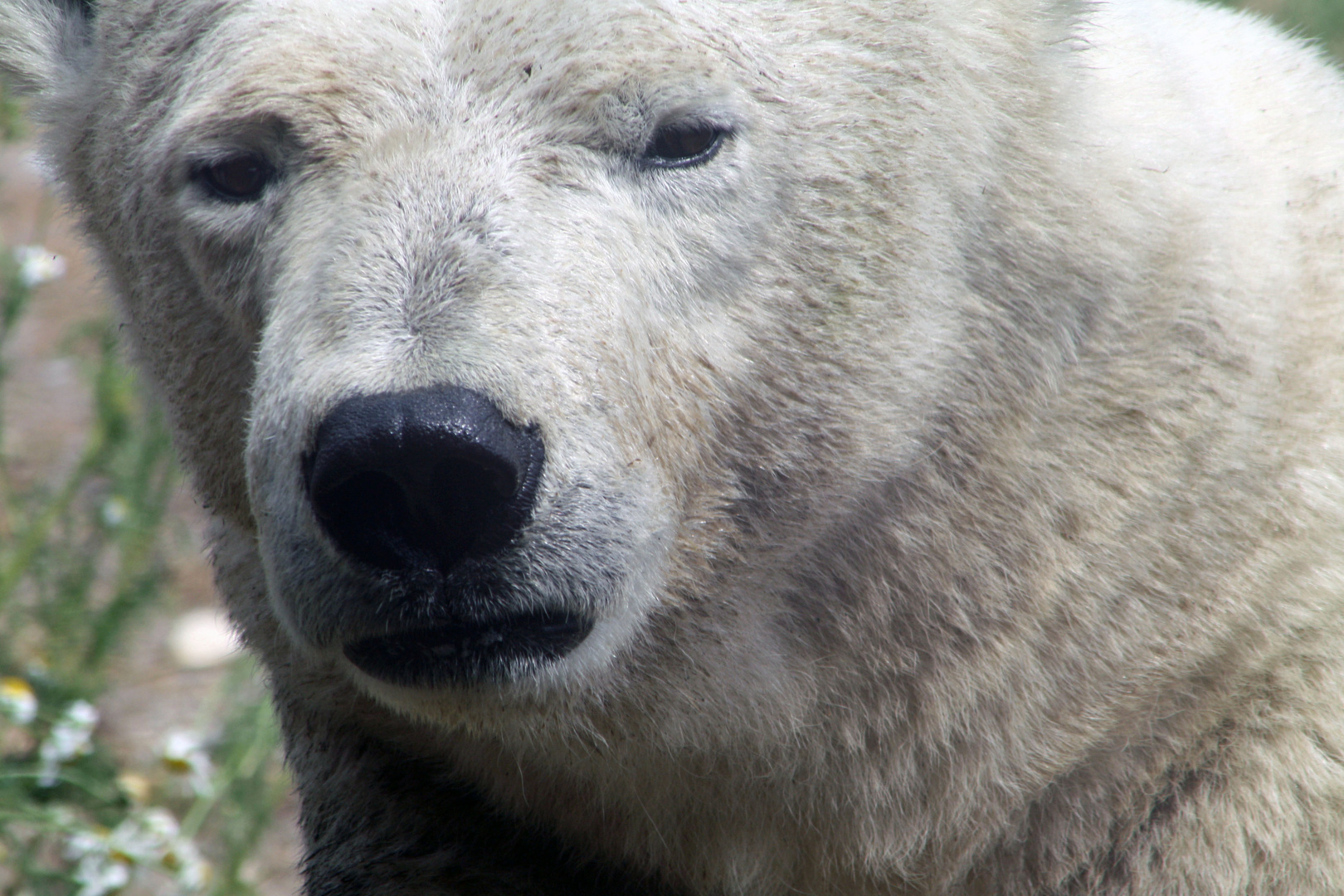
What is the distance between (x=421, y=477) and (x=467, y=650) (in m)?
0.33

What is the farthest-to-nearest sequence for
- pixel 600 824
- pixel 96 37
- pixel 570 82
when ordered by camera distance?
pixel 96 37
pixel 600 824
pixel 570 82

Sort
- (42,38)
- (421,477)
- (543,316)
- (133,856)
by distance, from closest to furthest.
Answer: (421,477) < (543,316) < (42,38) < (133,856)

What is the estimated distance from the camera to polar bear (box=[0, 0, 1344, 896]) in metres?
2.05

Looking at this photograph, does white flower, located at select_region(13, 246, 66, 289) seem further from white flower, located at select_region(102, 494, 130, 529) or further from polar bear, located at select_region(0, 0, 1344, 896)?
polar bear, located at select_region(0, 0, 1344, 896)

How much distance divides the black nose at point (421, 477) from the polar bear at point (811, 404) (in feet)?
0.15

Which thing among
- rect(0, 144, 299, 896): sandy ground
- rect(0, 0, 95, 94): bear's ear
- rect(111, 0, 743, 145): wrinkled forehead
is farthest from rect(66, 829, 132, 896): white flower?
rect(111, 0, 743, 145): wrinkled forehead

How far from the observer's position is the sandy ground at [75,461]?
517cm

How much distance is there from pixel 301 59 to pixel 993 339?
1214 mm

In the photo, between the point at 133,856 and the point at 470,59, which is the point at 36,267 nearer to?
the point at 133,856

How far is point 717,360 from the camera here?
7.20 feet

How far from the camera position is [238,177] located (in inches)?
90.4

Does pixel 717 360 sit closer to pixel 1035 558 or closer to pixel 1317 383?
pixel 1035 558

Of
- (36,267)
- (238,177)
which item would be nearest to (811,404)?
(238,177)

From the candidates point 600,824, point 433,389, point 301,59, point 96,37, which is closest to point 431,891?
point 600,824
